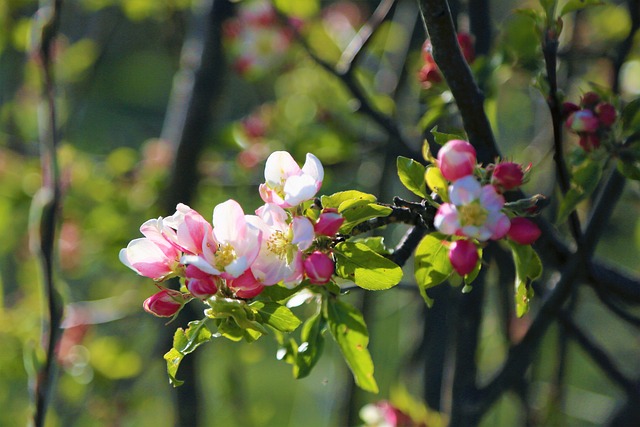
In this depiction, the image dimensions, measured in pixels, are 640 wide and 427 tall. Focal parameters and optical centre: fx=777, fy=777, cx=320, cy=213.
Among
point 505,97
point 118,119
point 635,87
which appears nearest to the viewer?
point 635,87

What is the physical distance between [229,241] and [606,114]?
0.51m

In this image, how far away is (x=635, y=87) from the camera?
184 centimetres

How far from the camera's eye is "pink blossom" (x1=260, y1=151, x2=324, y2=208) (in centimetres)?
79

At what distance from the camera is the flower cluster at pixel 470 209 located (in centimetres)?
75

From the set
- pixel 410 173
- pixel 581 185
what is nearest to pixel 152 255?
pixel 410 173

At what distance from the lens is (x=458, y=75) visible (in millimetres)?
933

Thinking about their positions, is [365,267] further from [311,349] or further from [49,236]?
[49,236]

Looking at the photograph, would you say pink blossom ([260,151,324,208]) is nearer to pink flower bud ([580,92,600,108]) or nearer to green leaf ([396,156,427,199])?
green leaf ([396,156,427,199])

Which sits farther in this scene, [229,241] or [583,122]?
[583,122]

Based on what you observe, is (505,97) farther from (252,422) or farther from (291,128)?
(252,422)

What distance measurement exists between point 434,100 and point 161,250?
0.54 metres

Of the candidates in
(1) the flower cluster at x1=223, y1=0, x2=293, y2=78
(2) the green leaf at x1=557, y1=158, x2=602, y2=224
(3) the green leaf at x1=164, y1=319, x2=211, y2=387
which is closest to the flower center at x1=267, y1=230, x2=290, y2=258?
(3) the green leaf at x1=164, y1=319, x2=211, y2=387

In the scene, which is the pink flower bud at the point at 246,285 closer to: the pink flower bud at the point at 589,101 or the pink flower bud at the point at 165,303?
the pink flower bud at the point at 165,303

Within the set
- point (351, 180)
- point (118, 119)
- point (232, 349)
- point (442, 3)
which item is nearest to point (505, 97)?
point (351, 180)
